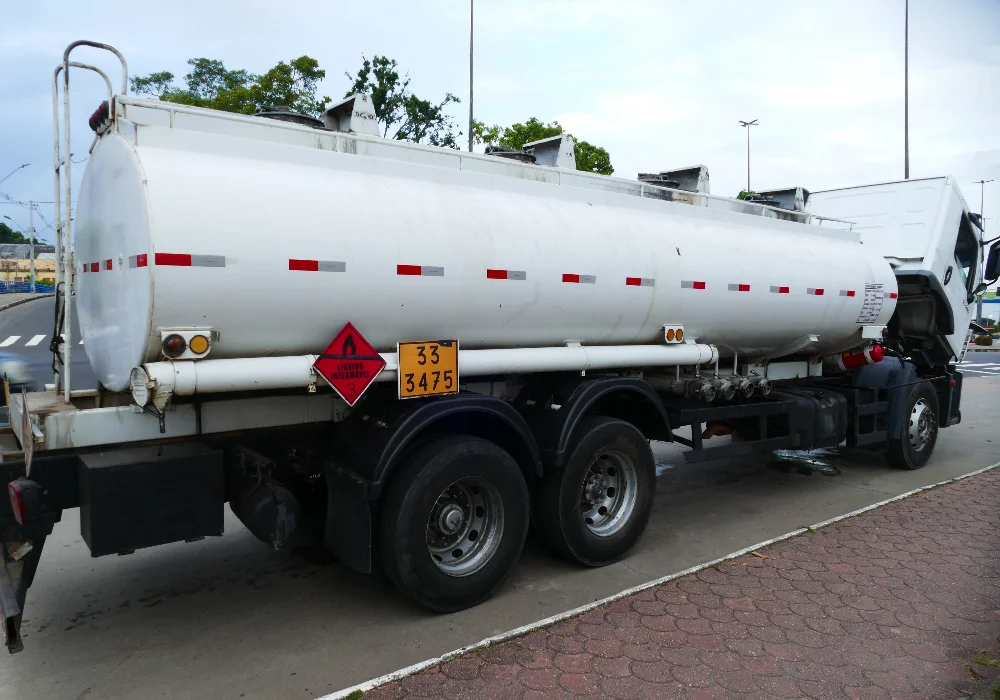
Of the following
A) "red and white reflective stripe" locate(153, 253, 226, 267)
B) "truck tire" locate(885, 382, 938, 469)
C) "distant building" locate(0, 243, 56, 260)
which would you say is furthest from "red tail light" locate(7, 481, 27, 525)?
"distant building" locate(0, 243, 56, 260)

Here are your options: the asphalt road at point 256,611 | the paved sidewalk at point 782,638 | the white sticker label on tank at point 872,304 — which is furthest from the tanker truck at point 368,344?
the white sticker label on tank at point 872,304

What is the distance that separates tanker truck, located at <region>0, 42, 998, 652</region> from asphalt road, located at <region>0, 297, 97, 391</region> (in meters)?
0.14

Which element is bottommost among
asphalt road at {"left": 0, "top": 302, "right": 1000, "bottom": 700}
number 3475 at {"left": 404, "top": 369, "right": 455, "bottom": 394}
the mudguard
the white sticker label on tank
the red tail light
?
asphalt road at {"left": 0, "top": 302, "right": 1000, "bottom": 700}

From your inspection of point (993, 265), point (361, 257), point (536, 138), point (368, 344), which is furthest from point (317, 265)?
point (536, 138)

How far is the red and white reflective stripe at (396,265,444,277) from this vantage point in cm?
416

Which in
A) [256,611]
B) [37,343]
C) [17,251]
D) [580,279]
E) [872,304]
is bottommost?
[256,611]

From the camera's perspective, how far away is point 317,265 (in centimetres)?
388

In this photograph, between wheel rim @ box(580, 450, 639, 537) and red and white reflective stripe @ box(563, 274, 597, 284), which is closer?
red and white reflective stripe @ box(563, 274, 597, 284)

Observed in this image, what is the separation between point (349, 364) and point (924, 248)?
7417mm

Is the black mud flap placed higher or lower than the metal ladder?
lower

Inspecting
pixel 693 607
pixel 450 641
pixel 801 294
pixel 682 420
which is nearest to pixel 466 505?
pixel 450 641

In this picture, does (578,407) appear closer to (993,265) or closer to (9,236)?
(993,265)

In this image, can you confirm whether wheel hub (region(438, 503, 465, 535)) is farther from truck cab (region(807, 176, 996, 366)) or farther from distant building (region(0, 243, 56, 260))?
distant building (region(0, 243, 56, 260))

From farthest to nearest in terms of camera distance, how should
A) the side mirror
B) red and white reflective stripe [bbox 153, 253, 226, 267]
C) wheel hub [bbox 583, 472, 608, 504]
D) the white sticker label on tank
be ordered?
the side mirror < the white sticker label on tank < wheel hub [bbox 583, 472, 608, 504] < red and white reflective stripe [bbox 153, 253, 226, 267]
